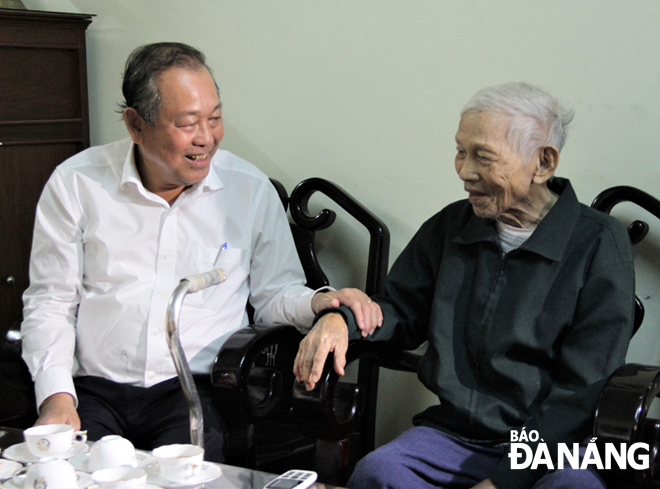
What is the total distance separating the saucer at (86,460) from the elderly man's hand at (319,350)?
14.5 inches

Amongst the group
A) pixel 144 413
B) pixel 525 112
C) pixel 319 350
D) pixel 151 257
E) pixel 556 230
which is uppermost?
pixel 525 112

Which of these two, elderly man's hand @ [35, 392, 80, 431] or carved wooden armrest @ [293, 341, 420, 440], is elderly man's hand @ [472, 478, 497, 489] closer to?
carved wooden armrest @ [293, 341, 420, 440]

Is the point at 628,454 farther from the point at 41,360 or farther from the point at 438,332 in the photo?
the point at 41,360

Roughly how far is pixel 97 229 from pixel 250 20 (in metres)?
0.90

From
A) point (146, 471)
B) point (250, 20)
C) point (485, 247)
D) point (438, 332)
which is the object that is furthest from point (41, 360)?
point (250, 20)

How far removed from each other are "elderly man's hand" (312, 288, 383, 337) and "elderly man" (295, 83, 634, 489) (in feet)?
0.08

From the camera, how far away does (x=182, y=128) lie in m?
1.79

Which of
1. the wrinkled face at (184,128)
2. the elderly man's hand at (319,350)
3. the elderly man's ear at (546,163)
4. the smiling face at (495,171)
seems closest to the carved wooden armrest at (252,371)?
the elderly man's hand at (319,350)

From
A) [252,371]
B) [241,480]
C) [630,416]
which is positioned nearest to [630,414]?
[630,416]

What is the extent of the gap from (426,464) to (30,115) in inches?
72.2

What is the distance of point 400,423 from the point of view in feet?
7.52

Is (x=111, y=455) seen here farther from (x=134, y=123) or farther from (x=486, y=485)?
(x=134, y=123)

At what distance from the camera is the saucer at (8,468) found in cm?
123

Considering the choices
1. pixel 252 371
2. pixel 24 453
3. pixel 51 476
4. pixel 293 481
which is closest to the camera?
pixel 51 476
